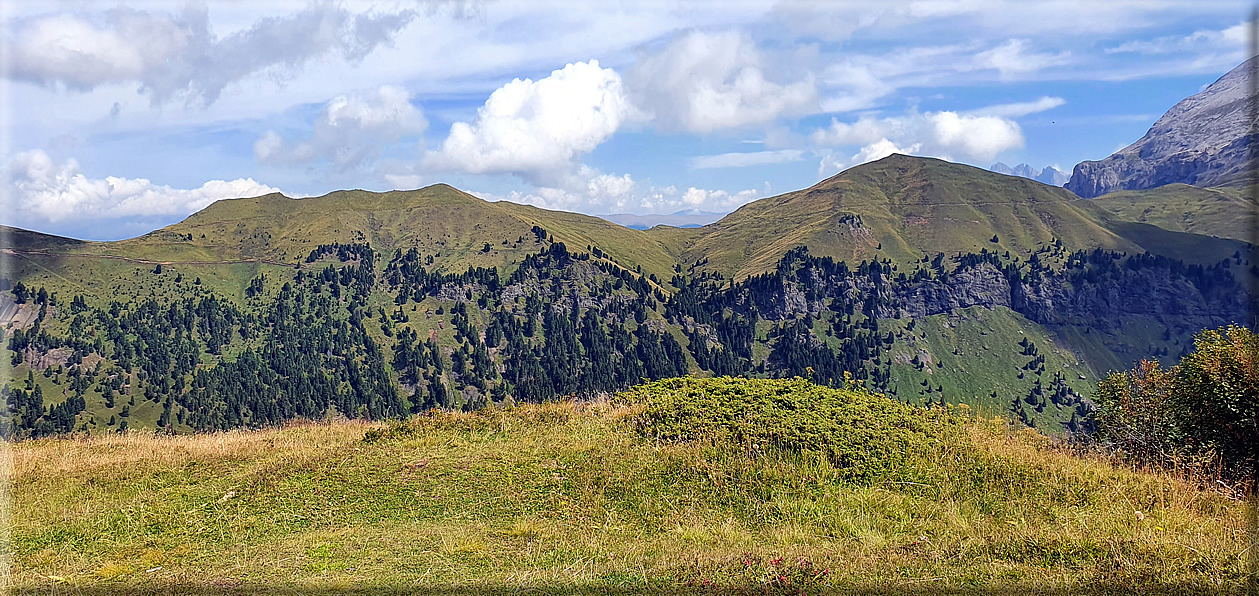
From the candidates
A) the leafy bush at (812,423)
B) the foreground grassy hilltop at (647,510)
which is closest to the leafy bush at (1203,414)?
the foreground grassy hilltop at (647,510)

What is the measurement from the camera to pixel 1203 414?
45.2 ft

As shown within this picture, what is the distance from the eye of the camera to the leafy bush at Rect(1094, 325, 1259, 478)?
1280cm

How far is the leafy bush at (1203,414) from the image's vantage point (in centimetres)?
1280

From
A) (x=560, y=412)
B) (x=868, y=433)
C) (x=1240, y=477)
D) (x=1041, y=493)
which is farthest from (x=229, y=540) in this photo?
(x=1240, y=477)

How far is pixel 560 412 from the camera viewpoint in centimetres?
1847

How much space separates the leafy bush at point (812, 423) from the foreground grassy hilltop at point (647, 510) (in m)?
0.06

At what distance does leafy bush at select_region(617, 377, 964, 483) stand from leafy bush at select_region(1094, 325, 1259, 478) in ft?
12.4

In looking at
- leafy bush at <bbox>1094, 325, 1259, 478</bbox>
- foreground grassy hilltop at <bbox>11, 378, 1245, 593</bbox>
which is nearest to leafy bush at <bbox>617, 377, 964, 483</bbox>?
foreground grassy hilltop at <bbox>11, 378, 1245, 593</bbox>

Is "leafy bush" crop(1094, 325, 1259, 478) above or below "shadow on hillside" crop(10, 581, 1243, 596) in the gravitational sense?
above

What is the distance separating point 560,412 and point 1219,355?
580 inches

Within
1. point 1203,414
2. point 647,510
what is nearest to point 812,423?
point 647,510

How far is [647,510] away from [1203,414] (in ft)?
38.1

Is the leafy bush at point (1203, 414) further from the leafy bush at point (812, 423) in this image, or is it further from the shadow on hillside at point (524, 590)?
the shadow on hillside at point (524, 590)

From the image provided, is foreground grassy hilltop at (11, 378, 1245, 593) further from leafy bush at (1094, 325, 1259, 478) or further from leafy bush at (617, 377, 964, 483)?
leafy bush at (1094, 325, 1259, 478)
